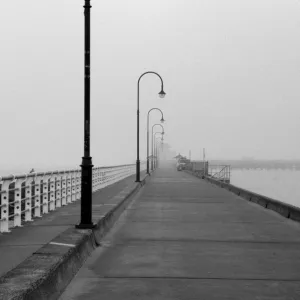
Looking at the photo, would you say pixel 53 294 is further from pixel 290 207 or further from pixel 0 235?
pixel 290 207

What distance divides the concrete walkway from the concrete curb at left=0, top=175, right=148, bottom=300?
168 mm

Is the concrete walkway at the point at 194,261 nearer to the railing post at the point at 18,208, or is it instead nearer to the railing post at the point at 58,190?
the railing post at the point at 18,208

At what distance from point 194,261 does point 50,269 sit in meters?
3.01

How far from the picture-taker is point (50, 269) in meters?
6.27

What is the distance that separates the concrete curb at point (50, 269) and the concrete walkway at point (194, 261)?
17 cm

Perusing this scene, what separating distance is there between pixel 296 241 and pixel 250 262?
2.83 meters

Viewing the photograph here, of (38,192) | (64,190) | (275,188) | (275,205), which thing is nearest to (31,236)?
(38,192)

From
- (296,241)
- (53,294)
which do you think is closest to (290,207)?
(296,241)

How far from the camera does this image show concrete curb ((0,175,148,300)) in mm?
5352

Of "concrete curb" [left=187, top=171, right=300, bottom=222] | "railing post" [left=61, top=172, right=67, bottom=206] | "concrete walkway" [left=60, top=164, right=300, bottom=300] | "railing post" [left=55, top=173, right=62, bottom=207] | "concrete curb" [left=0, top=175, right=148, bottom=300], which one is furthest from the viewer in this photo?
"railing post" [left=61, top=172, right=67, bottom=206]

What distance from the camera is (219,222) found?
14250 millimetres

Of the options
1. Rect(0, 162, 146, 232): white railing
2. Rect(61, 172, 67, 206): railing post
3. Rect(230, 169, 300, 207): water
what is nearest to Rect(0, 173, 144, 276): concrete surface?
Rect(0, 162, 146, 232): white railing

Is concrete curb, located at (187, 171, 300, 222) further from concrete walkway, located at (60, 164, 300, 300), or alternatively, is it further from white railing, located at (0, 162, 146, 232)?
white railing, located at (0, 162, 146, 232)

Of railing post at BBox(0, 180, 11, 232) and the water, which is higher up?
railing post at BBox(0, 180, 11, 232)
